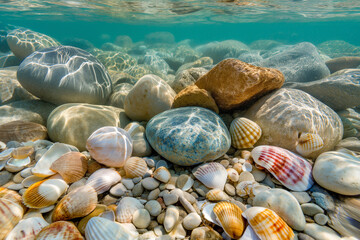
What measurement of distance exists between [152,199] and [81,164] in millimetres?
1170

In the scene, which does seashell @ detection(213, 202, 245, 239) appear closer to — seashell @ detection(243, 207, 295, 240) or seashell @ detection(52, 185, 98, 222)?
seashell @ detection(243, 207, 295, 240)

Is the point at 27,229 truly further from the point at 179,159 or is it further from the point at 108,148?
the point at 179,159

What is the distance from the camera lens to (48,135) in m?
3.44

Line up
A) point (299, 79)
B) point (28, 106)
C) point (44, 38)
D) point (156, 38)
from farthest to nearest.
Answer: point (156, 38)
point (44, 38)
point (299, 79)
point (28, 106)

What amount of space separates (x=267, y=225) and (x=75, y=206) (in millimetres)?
1933

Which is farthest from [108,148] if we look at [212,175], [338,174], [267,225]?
[338,174]

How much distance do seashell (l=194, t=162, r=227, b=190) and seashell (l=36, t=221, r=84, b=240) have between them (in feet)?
4.87

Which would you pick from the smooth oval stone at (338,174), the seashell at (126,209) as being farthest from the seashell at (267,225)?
the seashell at (126,209)

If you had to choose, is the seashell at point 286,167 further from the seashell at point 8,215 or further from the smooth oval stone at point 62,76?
the smooth oval stone at point 62,76

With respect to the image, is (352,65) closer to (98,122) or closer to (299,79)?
(299,79)

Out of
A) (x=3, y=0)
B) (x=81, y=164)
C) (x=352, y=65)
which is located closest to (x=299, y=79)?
(x=352, y=65)

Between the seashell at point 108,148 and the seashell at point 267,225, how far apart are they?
1.83 meters

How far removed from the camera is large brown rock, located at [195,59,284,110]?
10.3 feet

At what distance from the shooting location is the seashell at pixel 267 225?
1521 millimetres
